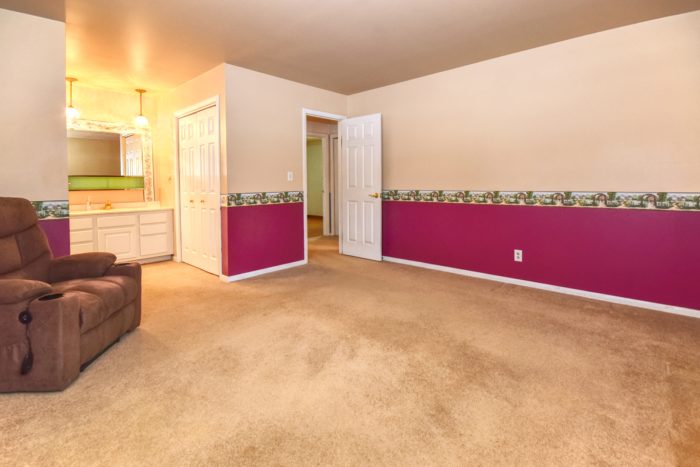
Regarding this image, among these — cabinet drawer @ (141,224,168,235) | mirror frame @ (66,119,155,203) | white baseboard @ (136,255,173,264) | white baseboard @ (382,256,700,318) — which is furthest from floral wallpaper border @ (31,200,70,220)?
white baseboard @ (382,256,700,318)

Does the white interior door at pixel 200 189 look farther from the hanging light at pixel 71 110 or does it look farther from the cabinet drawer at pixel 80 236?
the hanging light at pixel 71 110

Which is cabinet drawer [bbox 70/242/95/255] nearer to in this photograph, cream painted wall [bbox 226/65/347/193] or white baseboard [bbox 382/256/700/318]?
cream painted wall [bbox 226/65/347/193]

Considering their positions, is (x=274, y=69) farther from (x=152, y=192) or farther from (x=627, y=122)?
(x=627, y=122)

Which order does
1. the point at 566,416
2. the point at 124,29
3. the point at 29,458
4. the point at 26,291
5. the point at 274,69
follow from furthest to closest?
the point at 274,69 → the point at 124,29 → the point at 26,291 → the point at 566,416 → the point at 29,458

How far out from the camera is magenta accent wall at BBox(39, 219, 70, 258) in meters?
3.20

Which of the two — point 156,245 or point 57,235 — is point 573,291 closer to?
point 57,235

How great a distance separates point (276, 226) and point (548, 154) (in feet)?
10.4

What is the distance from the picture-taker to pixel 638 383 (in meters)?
2.07

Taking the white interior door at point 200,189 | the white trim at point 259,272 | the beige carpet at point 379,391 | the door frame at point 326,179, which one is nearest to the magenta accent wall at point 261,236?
the white trim at point 259,272

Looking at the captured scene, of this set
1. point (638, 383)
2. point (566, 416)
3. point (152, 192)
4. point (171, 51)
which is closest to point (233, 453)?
point (566, 416)

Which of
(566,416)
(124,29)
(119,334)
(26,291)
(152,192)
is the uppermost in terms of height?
(124,29)

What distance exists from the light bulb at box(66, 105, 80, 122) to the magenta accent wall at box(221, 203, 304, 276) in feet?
7.62

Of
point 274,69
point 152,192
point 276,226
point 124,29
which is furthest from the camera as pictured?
point 152,192

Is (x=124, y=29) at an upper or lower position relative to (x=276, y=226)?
upper
